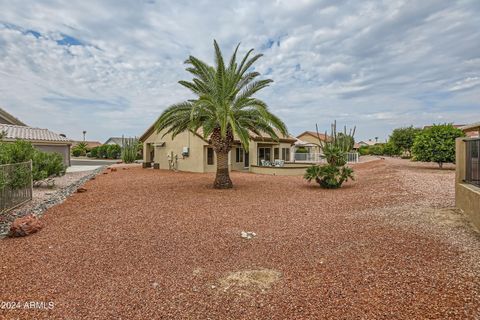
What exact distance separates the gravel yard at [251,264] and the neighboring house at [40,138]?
57.3ft

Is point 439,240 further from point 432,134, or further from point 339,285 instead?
point 432,134

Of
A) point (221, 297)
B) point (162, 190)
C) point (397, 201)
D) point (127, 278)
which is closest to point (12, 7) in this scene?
point (162, 190)

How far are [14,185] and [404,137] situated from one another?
43.5 metres

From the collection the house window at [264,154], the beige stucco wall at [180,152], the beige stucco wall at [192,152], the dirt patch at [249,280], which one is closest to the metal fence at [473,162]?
the dirt patch at [249,280]

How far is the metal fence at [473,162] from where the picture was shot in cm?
671

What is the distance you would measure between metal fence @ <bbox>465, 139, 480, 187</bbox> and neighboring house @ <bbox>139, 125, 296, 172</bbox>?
587 inches

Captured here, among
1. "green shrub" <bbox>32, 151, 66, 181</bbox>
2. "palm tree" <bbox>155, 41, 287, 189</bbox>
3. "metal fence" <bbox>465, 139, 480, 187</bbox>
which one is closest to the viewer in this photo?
"metal fence" <bbox>465, 139, 480, 187</bbox>

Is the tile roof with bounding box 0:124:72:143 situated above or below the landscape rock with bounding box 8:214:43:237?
above

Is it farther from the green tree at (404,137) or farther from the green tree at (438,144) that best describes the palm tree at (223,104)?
the green tree at (404,137)

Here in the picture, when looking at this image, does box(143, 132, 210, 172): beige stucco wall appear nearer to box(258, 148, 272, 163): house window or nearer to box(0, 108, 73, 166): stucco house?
box(258, 148, 272, 163): house window

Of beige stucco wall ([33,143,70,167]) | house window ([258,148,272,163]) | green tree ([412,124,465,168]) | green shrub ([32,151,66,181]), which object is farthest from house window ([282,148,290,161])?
beige stucco wall ([33,143,70,167])

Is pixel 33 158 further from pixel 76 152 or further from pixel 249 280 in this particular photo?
pixel 76 152

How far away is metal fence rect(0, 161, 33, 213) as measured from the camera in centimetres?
869

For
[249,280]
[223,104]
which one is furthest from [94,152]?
[249,280]
